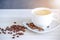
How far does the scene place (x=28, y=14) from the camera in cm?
101

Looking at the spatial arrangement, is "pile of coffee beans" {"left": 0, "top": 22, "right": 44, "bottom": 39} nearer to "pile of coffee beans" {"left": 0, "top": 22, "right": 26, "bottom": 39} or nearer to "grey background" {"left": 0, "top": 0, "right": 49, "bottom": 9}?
"pile of coffee beans" {"left": 0, "top": 22, "right": 26, "bottom": 39}

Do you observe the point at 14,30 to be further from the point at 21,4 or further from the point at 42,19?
the point at 21,4

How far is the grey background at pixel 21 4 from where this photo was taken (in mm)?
1058

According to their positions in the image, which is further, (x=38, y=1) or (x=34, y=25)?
(x=38, y=1)

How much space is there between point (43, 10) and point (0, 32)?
0.27 metres

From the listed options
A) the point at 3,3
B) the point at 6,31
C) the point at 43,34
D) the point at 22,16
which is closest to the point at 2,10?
the point at 3,3

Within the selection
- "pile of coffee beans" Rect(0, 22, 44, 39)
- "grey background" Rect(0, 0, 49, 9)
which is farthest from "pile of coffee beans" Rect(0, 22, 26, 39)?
"grey background" Rect(0, 0, 49, 9)

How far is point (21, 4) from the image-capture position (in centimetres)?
107

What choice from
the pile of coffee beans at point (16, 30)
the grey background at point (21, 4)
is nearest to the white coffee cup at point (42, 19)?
the pile of coffee beans at point (16, 30)

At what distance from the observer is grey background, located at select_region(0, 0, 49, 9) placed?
1.06m

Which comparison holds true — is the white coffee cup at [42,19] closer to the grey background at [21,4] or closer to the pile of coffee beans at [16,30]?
the pile of coffee beans at [16,30]

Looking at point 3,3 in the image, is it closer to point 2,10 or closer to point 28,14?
point 2,10

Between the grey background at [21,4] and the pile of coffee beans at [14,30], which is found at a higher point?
the grey background at [21,4]

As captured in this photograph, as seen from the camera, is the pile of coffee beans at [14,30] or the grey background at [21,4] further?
the grey background at [21,4]
